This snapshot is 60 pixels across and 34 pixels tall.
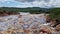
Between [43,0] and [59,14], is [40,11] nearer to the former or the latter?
[43,0]

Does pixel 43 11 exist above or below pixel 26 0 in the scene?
below

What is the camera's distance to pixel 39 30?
4.92 metres

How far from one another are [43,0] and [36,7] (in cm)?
188

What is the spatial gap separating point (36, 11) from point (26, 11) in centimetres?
59

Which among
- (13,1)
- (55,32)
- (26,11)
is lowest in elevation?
(26,11)

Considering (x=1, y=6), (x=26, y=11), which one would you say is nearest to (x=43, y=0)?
(x=26, y=11)

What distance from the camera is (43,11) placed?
9.38 m

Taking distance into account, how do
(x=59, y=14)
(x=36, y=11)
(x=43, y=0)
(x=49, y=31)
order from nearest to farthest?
(x=49, y=31) < (x=59, y=14) < (x=43, y=0) < (x=36, y=11)

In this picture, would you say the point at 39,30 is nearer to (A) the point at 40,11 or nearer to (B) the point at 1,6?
(A) the point at 40,11

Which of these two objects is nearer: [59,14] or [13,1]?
[59,14]

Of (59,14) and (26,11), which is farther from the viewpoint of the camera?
(26,11)

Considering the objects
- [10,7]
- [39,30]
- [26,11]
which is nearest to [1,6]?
[10,7]

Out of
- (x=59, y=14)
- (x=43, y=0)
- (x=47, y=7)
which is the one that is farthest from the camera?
(x=47, y=7)

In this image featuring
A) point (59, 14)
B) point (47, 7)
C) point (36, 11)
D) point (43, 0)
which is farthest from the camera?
point (36, 11)
